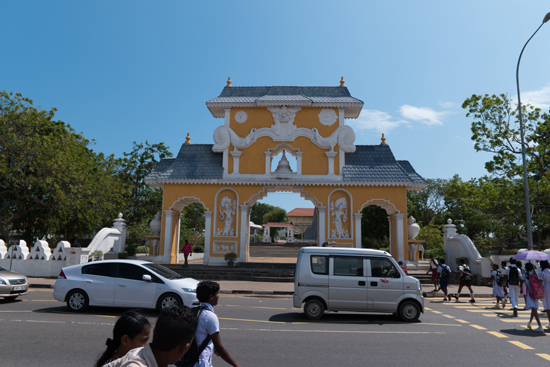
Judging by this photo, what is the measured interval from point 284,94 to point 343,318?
16361 mm

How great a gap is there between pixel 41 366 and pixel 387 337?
6.30 metres

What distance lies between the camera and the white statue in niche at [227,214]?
22.5 m

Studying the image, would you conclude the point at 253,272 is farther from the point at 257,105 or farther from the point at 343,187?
the point at 257,105

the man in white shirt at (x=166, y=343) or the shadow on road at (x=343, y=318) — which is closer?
the man in white shirt at (x=166, y=343)

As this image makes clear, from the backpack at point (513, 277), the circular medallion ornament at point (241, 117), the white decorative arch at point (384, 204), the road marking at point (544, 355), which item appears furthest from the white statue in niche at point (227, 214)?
the road marking at point (544, 355)

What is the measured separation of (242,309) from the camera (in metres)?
11.2

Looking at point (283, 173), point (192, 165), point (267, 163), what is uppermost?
point (267, 163)

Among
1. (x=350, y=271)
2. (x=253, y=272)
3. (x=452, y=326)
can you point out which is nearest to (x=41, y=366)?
(x=350, y=271)

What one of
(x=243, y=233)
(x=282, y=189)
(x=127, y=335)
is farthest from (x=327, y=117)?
(x=127, y=335)

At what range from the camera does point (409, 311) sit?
9.86 metres

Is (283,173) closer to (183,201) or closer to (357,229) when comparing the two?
(357,229)

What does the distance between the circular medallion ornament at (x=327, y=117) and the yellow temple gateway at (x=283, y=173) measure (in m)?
0.06

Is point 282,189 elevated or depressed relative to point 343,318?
elevated

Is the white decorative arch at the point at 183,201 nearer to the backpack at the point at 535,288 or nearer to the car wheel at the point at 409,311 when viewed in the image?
the car wheel at the point at 409,311
